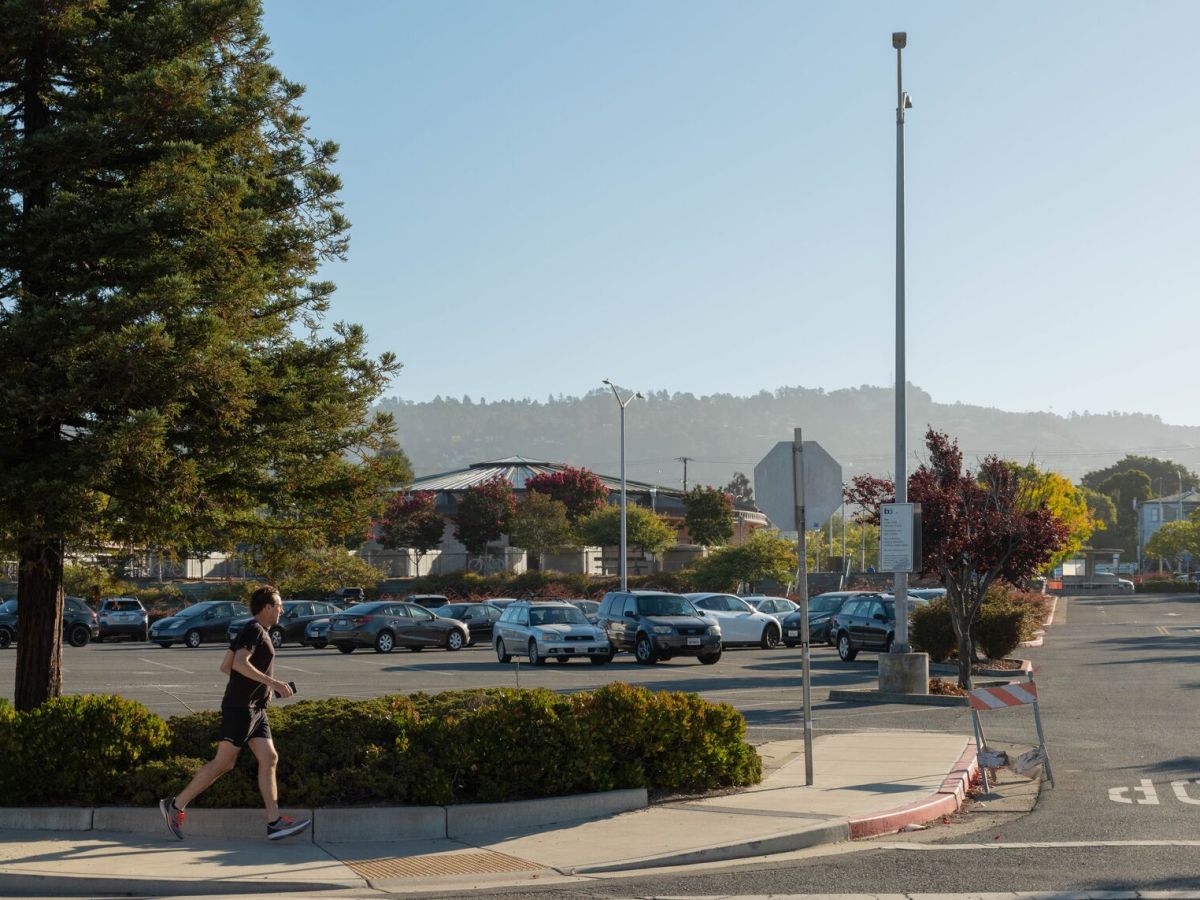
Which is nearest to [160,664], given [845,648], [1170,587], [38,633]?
[845,648]

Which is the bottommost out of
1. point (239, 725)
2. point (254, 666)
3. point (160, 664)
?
point (160, 664)

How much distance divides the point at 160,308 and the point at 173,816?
390 cm

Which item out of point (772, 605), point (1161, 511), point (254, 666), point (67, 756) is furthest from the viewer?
point (1161, 511)

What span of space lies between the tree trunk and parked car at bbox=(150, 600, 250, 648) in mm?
29999

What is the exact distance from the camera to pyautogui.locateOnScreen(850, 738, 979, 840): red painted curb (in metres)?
10.7

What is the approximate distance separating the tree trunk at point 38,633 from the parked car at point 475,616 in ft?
99.2

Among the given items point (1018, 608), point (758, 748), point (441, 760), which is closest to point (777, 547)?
point (1018, 608)

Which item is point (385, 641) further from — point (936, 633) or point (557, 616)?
point (936, 633)

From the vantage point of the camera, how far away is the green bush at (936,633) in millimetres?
29156

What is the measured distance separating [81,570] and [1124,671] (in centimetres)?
2172

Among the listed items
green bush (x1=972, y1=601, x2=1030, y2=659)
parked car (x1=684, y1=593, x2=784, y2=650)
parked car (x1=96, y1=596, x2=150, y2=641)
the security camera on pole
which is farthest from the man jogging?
parked car (x1=96, y1=596, x2=150, y2=641)

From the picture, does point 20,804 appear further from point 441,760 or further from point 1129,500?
point 1129,500

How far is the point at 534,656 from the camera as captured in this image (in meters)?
32.8

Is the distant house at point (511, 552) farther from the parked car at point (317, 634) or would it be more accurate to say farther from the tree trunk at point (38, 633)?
the tree trunk at point (38, 633)
